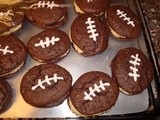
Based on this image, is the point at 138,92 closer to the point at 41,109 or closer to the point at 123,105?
the point at 123,105

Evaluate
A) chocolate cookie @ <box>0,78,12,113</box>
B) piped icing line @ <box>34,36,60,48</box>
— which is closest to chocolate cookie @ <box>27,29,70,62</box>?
piped icing line @ <box>34,36,60,48</box>

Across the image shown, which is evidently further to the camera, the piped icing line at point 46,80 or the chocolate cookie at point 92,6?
the chocolate cookie at point 92,6

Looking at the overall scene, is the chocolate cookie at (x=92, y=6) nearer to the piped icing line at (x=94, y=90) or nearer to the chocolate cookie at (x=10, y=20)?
the chocolate cookie at (x=10, y=20)

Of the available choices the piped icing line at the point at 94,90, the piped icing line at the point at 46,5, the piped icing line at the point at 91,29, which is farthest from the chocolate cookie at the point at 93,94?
the piped icing line at the point at 46,5

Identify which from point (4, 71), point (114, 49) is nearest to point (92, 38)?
point (114, 49)

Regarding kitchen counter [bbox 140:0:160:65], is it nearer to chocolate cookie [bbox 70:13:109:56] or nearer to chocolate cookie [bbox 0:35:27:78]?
chocolate cookie [bbox 70:13:109:56]
